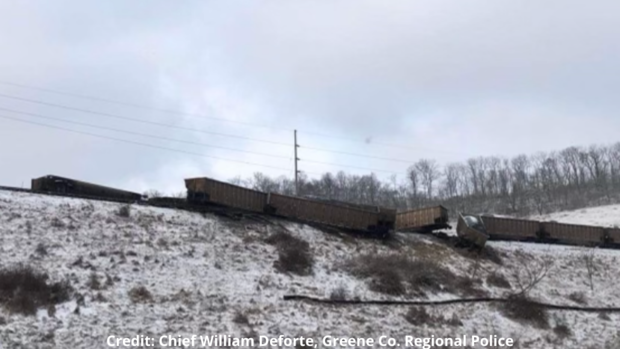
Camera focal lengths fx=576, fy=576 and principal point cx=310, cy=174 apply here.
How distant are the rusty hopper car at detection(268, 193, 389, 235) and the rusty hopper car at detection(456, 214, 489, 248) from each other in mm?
5336

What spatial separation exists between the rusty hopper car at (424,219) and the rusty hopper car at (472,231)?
1.17m

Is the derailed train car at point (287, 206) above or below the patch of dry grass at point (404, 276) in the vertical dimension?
above

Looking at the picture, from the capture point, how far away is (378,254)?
99.1 feet

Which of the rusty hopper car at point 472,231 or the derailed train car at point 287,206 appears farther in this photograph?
the rusty hopper car at point 472,231

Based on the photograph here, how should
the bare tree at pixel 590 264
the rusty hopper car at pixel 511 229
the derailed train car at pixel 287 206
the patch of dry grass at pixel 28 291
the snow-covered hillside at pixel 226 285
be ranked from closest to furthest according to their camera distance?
the patch of dry grass at pixel 28 291
the snow-covered hillside at pixel 226 285
the derailed train car at pixel 287 206
the bare tree at pixel 590 264
the rusty hopper car at pixel 511 229

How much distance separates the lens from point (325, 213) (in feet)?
110

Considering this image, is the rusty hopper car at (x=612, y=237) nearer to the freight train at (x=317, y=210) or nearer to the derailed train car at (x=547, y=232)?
the derailed train car at (x=547, y=232)

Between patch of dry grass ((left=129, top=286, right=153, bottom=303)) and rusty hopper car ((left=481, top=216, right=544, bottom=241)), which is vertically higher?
rusty hopper car ((left=481, top=216, right=544, bottom=241))

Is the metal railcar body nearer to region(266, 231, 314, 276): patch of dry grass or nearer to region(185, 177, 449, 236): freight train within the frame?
region(185, 177, 449, 236): freight train

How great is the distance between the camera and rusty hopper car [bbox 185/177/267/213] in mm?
30344

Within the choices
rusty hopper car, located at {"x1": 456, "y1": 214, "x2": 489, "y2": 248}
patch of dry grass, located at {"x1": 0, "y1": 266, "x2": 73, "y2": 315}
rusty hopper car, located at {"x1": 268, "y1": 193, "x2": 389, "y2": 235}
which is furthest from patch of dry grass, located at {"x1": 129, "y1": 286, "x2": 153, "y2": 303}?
rusty hopper car, located at {"x1": 456, "y1": 214, "x2": 489, "y2": 248}

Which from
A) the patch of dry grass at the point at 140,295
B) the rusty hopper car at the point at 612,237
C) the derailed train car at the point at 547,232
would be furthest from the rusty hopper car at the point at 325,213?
the rusty hopper car at the point at 612,237

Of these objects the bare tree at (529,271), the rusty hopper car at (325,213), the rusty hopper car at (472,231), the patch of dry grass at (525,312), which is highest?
the rusty hopper car at (325,213)

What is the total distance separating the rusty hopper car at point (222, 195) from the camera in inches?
1195
